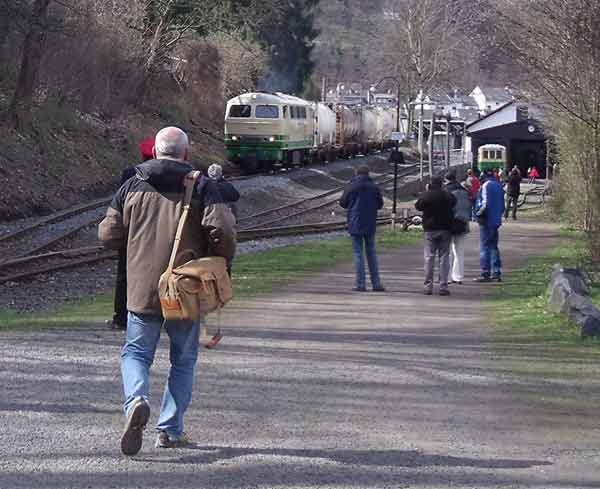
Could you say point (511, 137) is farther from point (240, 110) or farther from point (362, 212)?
point (362, 212)

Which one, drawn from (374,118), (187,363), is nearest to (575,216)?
(187,363)

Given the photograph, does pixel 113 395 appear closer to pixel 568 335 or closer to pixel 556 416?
pixel 556 416

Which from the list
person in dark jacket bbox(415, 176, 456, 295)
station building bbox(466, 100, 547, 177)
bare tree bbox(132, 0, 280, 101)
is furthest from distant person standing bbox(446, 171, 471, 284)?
station building bbox(466, 100, 547, 177)

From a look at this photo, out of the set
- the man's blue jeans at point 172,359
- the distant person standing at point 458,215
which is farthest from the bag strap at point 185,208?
the distant person standing at point 458,215

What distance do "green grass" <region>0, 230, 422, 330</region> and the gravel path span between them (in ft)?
4.71

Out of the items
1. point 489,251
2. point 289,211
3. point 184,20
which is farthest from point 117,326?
point 184,20

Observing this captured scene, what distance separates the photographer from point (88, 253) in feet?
70.7

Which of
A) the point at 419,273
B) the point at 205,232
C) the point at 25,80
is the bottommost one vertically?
the point at 419,273

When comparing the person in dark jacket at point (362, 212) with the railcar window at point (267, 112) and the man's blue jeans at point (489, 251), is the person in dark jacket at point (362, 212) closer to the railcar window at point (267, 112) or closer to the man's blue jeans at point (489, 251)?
the man's blue jeans at point (489, 251)

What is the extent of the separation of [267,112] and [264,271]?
26.7 meters

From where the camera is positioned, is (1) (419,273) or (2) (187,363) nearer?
(2) (187,363)

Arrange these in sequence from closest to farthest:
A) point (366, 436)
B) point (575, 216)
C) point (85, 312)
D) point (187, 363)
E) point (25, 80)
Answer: point (187, 363) → point (366, 436) → point (85, 312) → point (575, 216) → point (25, 80)

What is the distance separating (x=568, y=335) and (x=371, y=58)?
285 feet

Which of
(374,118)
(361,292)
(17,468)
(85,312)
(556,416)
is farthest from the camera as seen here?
(374,118)
